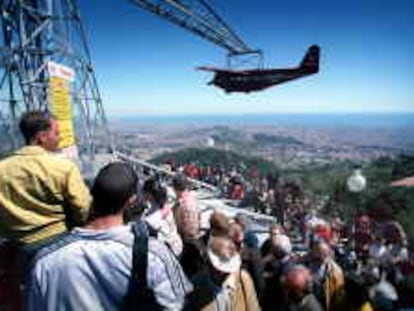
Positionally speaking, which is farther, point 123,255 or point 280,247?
point 280,247

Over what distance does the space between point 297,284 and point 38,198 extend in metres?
2.18

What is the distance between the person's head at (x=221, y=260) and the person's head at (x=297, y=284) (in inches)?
42.2

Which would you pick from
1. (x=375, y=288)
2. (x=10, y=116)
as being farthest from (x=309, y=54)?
(x=375, y=288)

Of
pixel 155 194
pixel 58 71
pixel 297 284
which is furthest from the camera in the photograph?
pixel 58 71

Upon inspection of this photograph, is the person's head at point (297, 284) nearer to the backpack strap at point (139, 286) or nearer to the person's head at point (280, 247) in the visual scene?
the person's head at point (280, 247)

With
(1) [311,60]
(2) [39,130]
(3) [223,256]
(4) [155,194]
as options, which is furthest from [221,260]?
(1) [311,60]

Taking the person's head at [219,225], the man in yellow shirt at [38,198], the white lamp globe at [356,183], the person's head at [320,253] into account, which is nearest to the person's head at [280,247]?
the person's head at [320,253]

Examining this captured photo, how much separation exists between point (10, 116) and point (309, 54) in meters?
20.3

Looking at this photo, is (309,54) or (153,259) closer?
(153,259)

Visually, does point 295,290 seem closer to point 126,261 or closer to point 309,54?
point 126,261

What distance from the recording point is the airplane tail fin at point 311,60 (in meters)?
25.7

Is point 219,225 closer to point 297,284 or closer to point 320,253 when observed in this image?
point 297,284

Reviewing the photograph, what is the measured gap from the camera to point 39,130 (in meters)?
3.27

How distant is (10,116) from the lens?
910 cm
